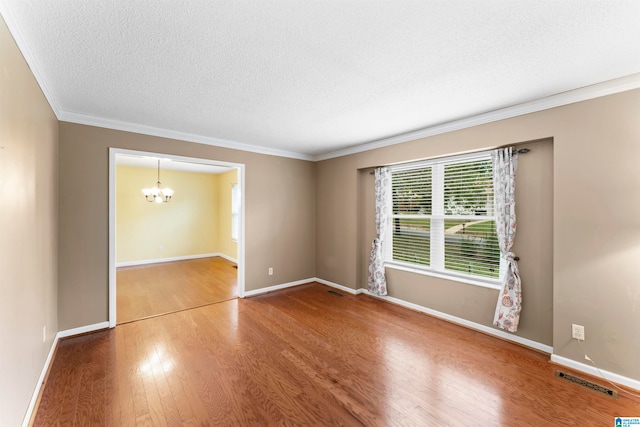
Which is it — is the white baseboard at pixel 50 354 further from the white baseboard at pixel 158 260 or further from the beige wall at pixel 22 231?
the white baseboard at pixel 158 260

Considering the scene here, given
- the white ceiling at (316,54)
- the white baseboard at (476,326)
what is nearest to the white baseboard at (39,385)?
the white ceiling at (316,54)

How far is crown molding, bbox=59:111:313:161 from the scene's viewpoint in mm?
3100

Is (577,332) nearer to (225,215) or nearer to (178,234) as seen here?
(225,215)

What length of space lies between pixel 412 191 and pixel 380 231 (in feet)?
2.66

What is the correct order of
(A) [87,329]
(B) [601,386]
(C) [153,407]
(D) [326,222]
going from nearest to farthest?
(C) [153,407]
(B) [601,386]
(A) [87,329]
(D) [326,222]

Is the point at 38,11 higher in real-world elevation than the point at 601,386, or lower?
higher

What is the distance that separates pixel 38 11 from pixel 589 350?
186 inches

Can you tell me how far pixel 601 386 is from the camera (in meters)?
2.20

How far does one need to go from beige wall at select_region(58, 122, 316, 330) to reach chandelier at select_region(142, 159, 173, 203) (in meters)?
3.20

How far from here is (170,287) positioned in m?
4.94

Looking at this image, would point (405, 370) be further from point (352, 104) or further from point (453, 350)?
point (352, 104)

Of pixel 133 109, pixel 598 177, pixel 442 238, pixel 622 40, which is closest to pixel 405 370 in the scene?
pixel 442 238

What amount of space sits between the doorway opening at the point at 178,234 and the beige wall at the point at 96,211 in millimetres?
196

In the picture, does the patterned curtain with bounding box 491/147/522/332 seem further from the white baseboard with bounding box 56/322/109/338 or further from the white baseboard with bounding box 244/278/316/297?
the white baseboard with bounding box 56/322/109/338
